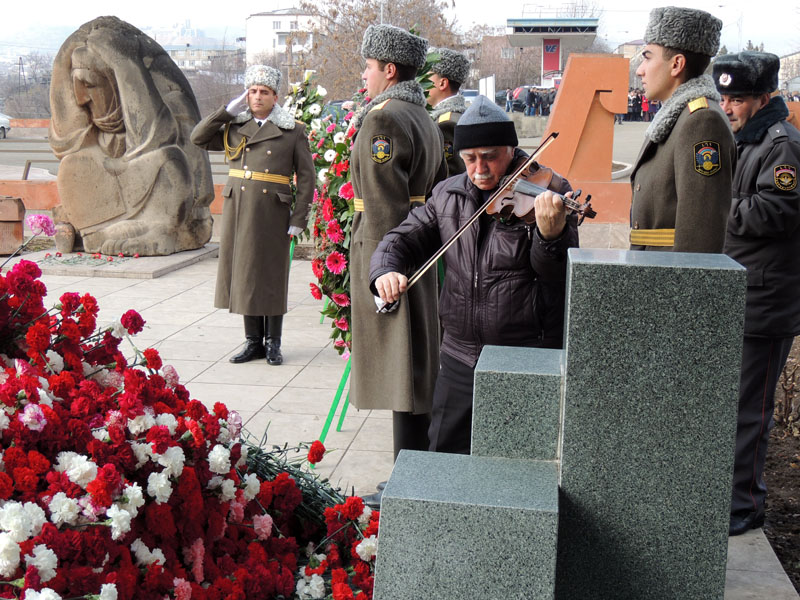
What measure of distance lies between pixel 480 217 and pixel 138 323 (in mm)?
1215

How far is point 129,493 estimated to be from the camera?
2.28 meters

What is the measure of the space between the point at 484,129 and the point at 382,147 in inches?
40.6

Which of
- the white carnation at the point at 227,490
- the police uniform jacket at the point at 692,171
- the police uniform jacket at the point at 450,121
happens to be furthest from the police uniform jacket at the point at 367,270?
Answer: the white carnation at the point at 227,490

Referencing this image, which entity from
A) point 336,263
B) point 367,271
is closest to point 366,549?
point 367,271

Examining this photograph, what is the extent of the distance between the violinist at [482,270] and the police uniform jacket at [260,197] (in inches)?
136

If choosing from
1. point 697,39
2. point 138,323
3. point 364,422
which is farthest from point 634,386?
point 364,422

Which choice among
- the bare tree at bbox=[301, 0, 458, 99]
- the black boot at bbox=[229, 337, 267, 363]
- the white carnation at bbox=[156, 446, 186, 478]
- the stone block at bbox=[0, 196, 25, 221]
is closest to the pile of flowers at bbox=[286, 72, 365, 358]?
the black boot at bbox=[229, 337, 267, 363]

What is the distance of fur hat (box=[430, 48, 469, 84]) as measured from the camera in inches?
241

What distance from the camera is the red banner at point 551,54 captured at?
5991 centimetres

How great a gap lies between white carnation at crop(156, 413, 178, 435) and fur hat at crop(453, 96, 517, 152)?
1360 mm

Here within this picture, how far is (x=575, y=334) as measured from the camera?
81.3 inches

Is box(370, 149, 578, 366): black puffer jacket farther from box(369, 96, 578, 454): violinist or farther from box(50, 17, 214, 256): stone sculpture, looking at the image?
box(50, 17, 214, 256): stone sculpture

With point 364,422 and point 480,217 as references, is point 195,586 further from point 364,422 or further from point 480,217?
point 364,422

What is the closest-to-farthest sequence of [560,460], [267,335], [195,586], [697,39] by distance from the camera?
[560,460] → [195,586] → [697,39] → [267,335]
